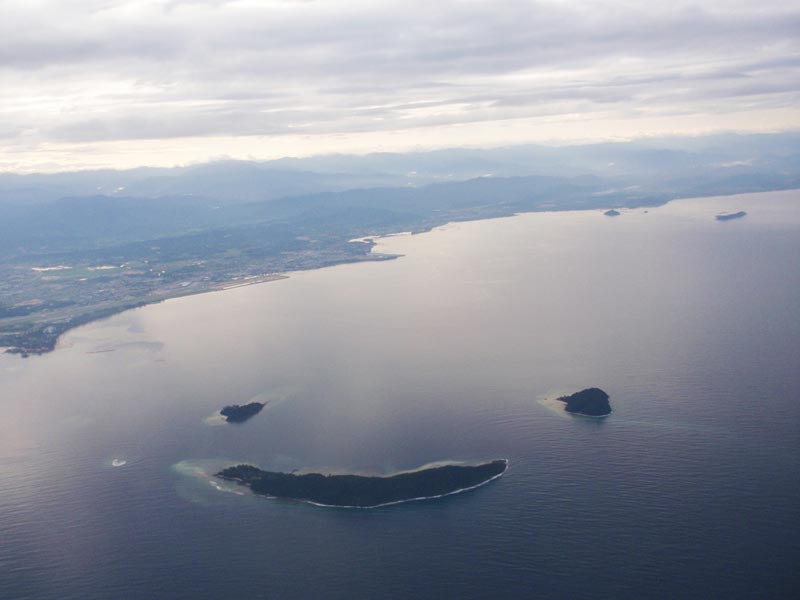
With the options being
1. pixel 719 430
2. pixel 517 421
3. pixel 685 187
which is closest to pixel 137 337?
pixel 517 421

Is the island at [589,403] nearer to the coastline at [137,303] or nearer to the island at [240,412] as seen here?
the island at [240,412]

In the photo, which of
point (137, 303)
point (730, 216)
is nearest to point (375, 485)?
point (137, 303)

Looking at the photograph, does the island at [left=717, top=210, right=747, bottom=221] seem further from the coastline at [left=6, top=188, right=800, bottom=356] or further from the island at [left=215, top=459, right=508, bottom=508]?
the island at [left=215, top=459, right=508, bottom=508]

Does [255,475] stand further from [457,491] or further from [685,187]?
[685,187]

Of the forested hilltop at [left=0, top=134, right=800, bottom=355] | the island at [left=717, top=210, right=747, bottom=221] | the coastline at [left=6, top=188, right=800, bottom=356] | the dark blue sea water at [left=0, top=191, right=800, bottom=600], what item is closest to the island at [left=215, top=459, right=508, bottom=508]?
the dark blue sea water at [left=0, top=191, right=800, bottom=600]

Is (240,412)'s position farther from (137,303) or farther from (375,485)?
(137,303)

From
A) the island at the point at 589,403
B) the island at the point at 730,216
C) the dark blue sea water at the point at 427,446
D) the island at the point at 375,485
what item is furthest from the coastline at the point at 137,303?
the island at the point at 730,216

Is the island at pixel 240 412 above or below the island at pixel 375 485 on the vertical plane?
above
